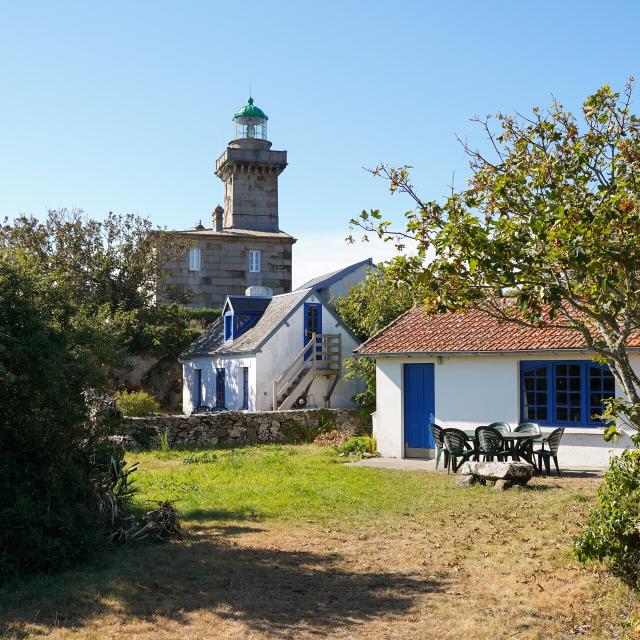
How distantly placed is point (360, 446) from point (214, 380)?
37.9 feet

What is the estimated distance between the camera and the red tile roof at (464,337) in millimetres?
18359

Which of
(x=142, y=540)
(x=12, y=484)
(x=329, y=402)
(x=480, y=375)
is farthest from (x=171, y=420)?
(x=12, y=484)

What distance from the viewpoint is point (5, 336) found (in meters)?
8.61

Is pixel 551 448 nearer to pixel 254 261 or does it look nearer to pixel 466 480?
pixel 466 480

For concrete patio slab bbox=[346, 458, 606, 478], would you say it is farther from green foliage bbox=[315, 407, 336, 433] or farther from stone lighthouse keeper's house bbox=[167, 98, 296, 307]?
stone lighthouse keeper's house bbox=[167, 98, 296, 307]

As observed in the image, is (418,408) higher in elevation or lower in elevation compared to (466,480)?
higher

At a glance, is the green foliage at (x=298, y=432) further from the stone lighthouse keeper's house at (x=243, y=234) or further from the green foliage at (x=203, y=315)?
the stone lighthouse keeper's house at (x=243, y=234)

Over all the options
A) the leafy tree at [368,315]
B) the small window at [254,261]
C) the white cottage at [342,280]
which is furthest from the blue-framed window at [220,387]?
the small window at [254,261]

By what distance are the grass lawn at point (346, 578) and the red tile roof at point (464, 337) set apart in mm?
4729

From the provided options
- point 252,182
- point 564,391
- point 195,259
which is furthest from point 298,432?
point 252,182

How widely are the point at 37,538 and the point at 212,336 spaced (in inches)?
998

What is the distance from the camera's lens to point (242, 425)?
2481 cm

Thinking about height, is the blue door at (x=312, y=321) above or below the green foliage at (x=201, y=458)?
above

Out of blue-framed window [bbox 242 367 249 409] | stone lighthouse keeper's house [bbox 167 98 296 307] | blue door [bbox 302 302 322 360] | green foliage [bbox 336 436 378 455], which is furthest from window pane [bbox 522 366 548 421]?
stone lighthouse keeper's house [bbox 167 98 296 307]
